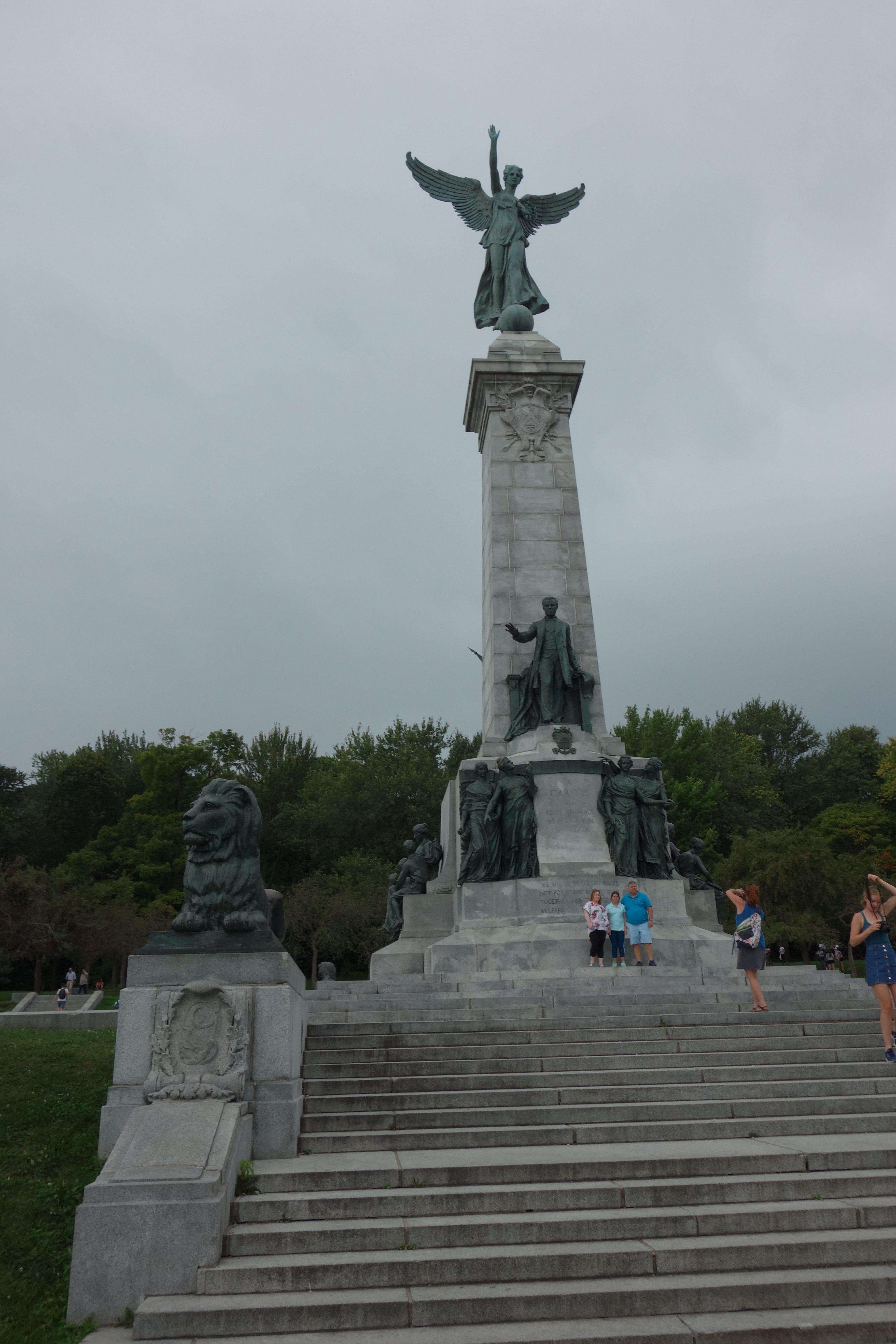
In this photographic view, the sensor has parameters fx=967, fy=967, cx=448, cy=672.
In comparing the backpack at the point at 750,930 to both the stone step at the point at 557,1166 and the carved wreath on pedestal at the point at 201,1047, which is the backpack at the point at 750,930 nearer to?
the stone step at the point at 557,1166

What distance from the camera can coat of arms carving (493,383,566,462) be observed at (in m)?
22.8

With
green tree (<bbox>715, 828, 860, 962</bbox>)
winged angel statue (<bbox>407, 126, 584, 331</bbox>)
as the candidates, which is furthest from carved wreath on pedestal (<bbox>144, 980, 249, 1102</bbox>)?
green tree (<bbox>715, 828, 860, 962</bbox>)

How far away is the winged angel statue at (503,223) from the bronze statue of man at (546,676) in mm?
9029

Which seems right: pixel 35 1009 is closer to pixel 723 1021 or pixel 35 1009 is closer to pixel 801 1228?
pixel 723 1021

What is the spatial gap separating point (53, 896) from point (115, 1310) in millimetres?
37710

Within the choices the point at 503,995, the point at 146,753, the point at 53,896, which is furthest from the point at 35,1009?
the point at 146,753

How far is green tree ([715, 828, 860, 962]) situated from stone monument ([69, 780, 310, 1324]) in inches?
1357

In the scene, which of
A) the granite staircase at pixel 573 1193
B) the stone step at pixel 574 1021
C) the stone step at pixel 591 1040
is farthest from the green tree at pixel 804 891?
the granite staircase at pixel 573 1193

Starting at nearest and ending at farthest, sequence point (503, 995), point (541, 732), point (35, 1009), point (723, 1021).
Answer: point (723, 1021), point (503, 995), point (541, 732), point (35, 1009)

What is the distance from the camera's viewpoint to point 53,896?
40406mm

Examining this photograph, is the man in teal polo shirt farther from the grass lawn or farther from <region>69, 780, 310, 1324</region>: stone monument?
the grass lawn

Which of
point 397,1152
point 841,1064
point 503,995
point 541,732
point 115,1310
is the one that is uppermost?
point 541,732

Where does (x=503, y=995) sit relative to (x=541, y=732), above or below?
below

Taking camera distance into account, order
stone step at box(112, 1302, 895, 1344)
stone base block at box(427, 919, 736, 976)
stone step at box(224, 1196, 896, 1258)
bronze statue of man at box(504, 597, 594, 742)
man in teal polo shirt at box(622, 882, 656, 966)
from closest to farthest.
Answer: stone step at box(112, 1302, 895, 1344)
stone step at box(224, 1196, 896, 1258)
man in teal polo shirt at box(622, 882, 656, 966)
stone base block at box(427, 919, 736, 976)
bronze statue of man at box(504, 597, 594, 742)
